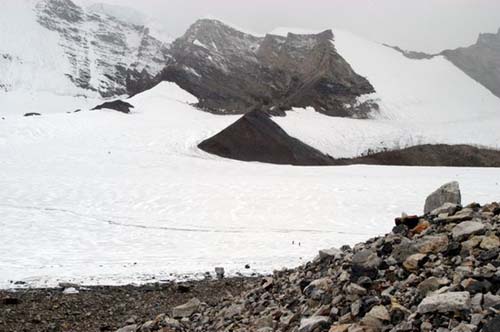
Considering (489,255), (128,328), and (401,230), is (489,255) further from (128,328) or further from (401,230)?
(128,328)

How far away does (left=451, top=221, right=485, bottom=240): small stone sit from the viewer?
554cm

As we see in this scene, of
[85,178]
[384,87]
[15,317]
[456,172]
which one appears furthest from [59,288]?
[384,87]

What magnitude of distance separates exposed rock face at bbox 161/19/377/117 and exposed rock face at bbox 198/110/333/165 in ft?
59.5

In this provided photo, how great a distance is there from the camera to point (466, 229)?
18.5ft

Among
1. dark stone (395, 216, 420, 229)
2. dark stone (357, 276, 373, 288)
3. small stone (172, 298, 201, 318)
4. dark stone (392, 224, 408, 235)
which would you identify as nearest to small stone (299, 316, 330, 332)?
dark stone (357, 276, 373, 288)

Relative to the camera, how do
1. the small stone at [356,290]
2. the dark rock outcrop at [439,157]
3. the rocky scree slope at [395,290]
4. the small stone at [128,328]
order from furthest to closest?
1. the dark rock outcrop at [439,157]
2. the small stone at [128,328]
3. the small stone at [356,290]
4. the rocky scree slope at [395,290]

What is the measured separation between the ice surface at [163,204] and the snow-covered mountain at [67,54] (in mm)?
76492

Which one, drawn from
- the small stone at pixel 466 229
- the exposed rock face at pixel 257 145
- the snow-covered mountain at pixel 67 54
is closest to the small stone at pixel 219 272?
the small stone at pixel 466 229

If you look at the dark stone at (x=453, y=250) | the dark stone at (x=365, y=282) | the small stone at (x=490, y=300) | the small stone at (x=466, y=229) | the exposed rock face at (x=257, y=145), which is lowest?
the dark stone at (x=365, y=282)

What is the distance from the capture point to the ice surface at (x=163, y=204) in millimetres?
14031

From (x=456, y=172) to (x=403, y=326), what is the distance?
34535mm

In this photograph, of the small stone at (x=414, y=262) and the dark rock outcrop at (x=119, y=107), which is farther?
the dark rock outcrop at (x=119, y=107)

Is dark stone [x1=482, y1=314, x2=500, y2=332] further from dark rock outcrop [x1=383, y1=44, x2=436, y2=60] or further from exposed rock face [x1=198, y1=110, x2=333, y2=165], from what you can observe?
dark rock outcrop [x1=383, y1=44, x2=436, y2=60]

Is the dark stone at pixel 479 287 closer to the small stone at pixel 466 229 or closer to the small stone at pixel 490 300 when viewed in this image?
the small stone at pixel 490 300
